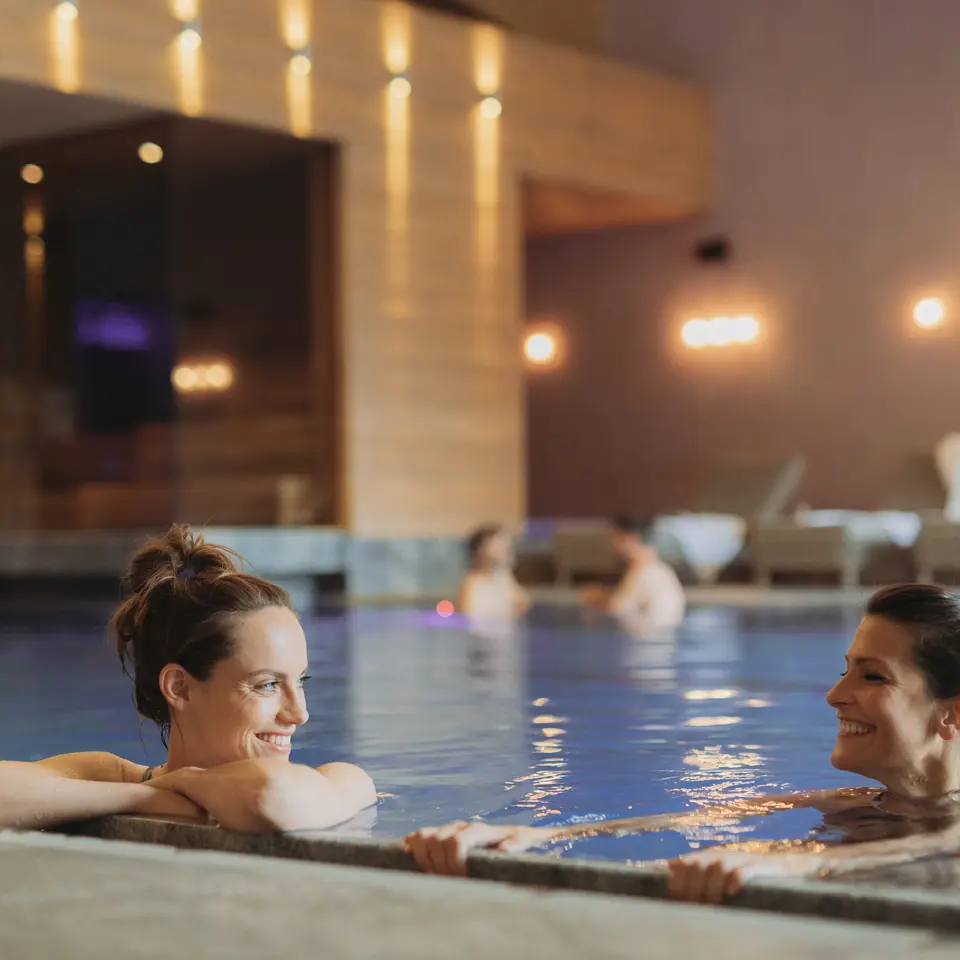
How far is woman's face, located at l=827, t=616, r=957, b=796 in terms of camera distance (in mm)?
2822

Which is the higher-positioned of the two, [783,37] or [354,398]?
[783,37]

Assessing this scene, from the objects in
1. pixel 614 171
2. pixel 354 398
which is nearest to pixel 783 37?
pixel 614 171

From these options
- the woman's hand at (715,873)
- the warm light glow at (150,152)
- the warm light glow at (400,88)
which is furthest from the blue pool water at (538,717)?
the warm light glow at (400,88)

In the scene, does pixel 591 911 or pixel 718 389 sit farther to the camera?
pixel 718 389

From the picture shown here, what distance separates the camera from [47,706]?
568cm

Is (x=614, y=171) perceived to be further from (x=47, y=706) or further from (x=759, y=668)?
(x=47, y=706)

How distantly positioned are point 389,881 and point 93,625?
7.95m

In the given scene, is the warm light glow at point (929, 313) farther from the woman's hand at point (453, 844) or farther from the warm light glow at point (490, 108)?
the woman's hand at point (453, 844)

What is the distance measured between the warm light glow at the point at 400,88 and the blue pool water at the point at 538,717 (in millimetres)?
5232

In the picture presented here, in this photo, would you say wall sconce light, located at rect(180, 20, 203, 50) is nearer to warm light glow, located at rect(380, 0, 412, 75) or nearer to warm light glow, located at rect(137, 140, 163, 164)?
warm light glow, located at rect(137, 140, 163, 164)

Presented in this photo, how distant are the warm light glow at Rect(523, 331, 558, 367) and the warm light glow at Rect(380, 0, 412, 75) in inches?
189

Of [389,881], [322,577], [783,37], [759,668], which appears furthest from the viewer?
[783,37]

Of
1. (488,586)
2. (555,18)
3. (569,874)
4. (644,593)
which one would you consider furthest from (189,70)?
(569,874)

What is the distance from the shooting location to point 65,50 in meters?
10.5
